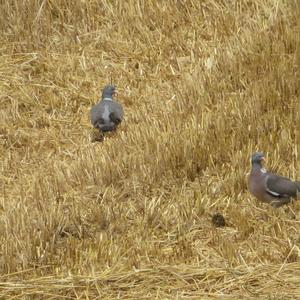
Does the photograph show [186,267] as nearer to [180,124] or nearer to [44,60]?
[180,124]

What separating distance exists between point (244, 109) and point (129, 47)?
3.09 m

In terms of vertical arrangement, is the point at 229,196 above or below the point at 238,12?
below

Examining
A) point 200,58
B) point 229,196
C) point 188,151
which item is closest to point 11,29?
point 200,58

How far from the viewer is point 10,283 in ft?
19.6

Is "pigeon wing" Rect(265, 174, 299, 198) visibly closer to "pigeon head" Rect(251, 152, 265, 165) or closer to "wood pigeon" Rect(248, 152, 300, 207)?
"wood pigeon" Rect(248, 152, 300, 207)

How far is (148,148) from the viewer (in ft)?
26.6

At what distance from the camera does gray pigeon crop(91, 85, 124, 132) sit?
9.14 m

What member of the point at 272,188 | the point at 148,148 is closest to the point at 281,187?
the point at 272,188

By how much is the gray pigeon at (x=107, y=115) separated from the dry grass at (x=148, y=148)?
145mm

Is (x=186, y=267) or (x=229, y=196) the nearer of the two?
(x=186, y=267)

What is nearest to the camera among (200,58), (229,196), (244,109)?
(229,196)

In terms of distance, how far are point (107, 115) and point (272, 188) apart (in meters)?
2.76

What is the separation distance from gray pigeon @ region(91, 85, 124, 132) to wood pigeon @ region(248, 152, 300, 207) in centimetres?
251

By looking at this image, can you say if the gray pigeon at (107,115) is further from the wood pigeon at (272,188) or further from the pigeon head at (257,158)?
the wood pigeon at (272,188)
